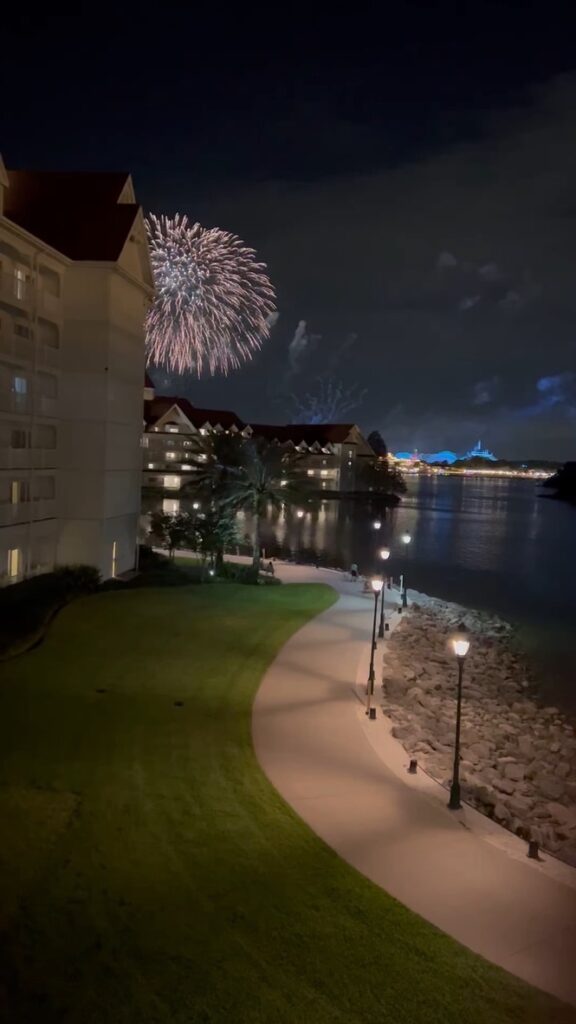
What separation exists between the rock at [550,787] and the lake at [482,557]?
322 inches

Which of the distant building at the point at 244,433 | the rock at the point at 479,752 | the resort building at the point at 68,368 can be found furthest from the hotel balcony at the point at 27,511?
the distant building at the point at 244,433

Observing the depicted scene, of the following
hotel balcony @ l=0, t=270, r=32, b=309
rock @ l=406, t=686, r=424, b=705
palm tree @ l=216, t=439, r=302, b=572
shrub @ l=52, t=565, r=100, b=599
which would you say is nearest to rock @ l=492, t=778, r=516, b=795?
rock @ l=406, t=686, r=424, b=705

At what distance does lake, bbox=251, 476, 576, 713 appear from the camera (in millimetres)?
34438

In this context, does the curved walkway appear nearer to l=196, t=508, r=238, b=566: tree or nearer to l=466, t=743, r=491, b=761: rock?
l=466, t=743, r=491, b=761: rock

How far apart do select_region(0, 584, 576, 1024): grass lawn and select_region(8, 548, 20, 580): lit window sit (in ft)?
38.5

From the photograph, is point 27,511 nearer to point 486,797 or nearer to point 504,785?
point 504,785

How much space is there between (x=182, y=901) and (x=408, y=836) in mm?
3916

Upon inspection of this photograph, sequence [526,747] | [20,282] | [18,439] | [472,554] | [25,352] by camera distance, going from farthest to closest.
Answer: [472,554], [18,439], [25,352], [20,282], [526,747]

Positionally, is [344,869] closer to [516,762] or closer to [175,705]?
[175,705]

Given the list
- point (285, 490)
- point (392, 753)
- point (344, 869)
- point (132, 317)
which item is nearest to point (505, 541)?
point (285, 490)

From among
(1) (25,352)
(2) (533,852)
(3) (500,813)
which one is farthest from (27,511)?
(2) (533,852)

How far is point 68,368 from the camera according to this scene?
29719mm

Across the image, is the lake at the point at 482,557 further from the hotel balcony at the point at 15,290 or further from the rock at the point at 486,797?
the hotel balcony at the point at 15,290

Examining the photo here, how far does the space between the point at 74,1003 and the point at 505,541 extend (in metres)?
72.1
